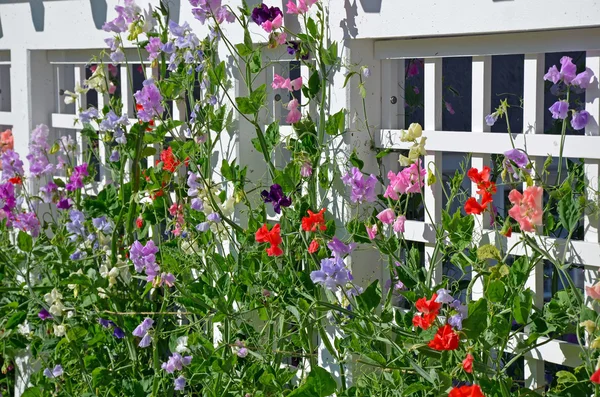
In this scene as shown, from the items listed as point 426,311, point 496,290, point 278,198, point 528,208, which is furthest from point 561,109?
point 278,198

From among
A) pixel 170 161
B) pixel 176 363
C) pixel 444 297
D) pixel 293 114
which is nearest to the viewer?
pixel 444 297

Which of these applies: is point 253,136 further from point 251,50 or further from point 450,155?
point 450,155

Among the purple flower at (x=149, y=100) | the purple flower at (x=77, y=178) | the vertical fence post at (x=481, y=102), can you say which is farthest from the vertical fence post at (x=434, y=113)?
the purple flower at (x=77, y=178)

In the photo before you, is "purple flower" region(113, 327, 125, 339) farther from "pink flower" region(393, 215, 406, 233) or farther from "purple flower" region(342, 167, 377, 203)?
"pink flower" region(393, 215, 406, 233)

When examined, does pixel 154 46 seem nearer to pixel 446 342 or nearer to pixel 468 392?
pixel 446 342

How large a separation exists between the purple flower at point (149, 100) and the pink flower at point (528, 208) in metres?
1.17

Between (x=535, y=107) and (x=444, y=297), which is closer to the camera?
(x=444, y=297)

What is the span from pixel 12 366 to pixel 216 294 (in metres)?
1.81

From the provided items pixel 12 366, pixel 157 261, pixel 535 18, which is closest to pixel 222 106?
pixel 157 261

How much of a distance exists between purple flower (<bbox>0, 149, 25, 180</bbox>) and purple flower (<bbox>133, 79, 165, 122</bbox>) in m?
1.06

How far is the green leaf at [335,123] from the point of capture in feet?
8.42

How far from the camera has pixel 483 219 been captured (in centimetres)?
242

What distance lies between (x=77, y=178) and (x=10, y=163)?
361mm

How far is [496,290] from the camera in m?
2.10
